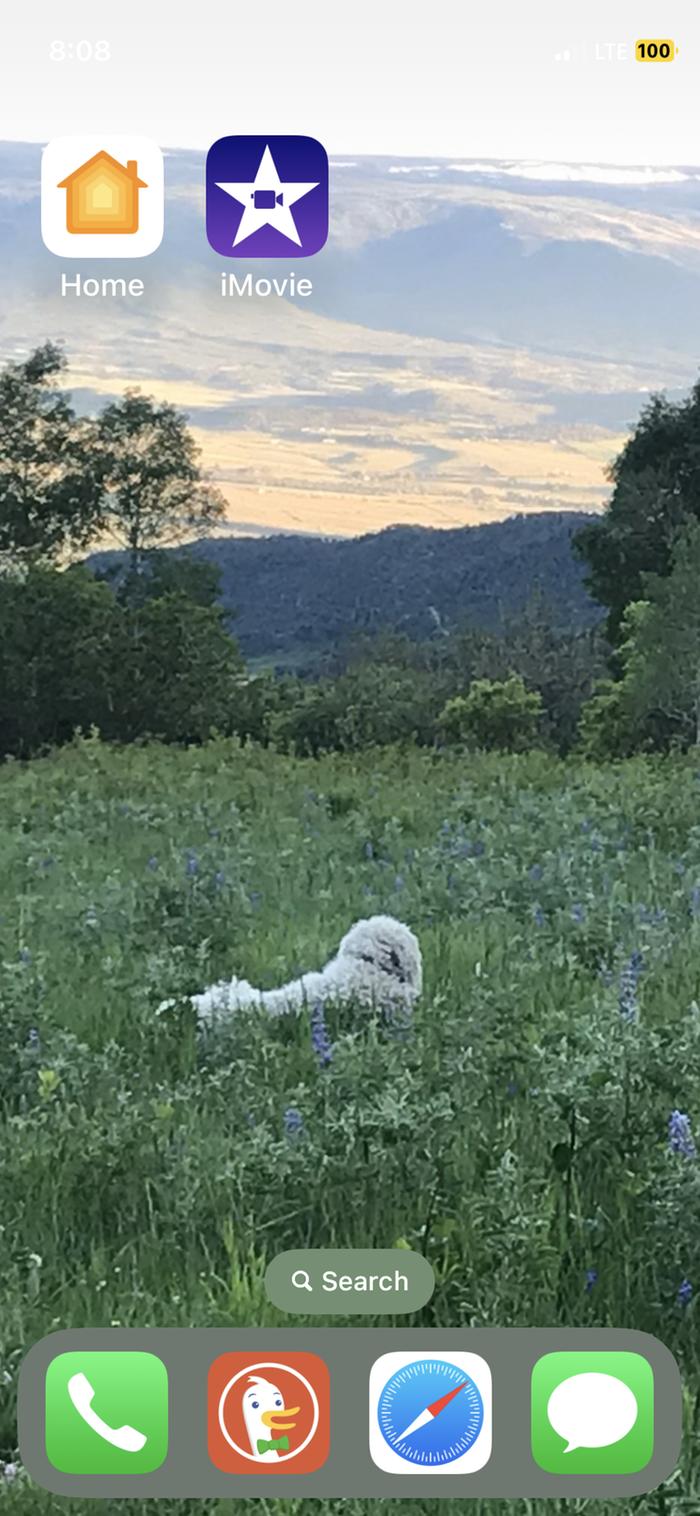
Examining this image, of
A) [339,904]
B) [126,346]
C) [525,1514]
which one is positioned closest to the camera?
[525,1514]

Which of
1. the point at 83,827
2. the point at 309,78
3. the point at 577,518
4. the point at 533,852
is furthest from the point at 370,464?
the point at 83,827

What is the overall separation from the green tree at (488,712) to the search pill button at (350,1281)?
282cm

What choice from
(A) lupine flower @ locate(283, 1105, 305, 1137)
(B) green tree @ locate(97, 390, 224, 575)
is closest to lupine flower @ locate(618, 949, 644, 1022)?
(A) lupine flower @ locate(283, 1105, 305, 1137)

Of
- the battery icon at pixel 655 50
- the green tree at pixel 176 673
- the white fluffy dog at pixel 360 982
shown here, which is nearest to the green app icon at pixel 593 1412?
the white fluffy dog at pixel 360 982

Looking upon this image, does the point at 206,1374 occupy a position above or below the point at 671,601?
below

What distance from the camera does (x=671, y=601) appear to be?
7.28m

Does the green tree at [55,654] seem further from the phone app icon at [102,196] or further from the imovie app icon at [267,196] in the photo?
the imovie app icon at [267,196]

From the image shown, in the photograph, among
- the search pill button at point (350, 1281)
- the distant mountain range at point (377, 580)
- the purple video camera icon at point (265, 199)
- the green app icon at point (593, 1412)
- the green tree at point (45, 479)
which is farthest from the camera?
the green tree at point (45, 479)

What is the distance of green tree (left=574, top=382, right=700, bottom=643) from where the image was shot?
4789mm

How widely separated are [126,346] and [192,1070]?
6.61 feet

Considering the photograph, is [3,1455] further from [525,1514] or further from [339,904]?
[339,904]

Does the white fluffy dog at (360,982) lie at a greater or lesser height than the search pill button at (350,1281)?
greater

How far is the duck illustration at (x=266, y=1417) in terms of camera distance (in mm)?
2697

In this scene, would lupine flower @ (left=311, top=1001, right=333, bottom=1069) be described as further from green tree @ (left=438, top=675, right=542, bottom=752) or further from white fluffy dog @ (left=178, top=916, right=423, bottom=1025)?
green tree @ (left=438, top=675, right=542, bottom=752)
